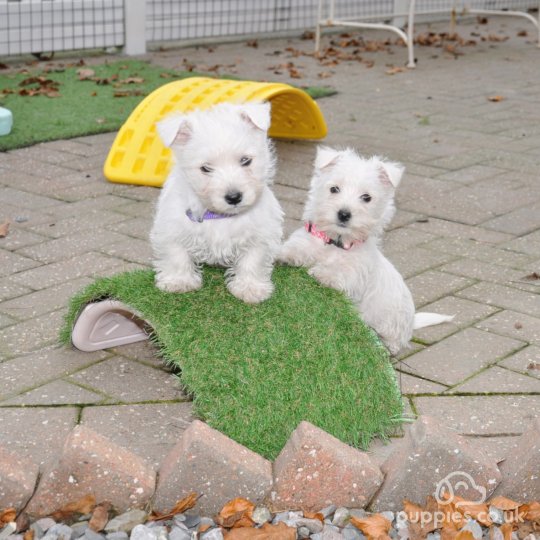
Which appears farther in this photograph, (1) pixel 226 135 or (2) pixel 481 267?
(2) pixel 481 267

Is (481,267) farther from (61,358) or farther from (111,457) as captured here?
(111,457)

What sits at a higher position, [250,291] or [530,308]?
[250,291]

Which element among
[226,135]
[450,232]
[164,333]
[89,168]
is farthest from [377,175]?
[89,168]

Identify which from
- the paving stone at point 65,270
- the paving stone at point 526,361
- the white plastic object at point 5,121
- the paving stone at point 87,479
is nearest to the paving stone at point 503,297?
the paving stone at point 526,361

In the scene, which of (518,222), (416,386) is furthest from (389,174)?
(518,222)

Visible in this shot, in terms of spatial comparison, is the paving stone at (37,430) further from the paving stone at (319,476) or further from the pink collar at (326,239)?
the pink collar at (326,239)

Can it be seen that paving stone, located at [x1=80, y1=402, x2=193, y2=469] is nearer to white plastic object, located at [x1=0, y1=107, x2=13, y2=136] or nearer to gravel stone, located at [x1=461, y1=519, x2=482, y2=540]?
gravel stone, located at [x1=461, y1=519, x2=482, y2=540]

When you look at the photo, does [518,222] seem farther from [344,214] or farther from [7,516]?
[7,516]
